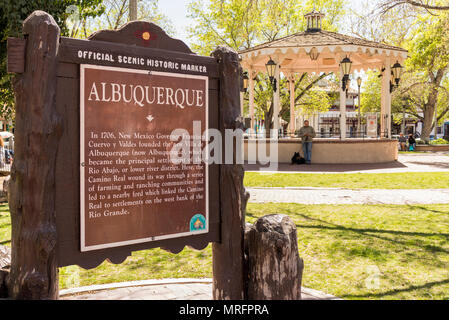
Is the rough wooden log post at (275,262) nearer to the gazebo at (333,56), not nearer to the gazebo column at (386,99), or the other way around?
the gazebo at (333,56)

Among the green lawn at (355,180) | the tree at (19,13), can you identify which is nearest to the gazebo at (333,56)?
the green lawn at (355,180)

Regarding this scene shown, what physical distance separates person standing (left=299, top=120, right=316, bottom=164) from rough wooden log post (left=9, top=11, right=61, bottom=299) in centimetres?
1553

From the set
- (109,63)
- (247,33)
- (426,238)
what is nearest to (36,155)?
(109,63)

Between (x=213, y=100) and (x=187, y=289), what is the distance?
2000 mm

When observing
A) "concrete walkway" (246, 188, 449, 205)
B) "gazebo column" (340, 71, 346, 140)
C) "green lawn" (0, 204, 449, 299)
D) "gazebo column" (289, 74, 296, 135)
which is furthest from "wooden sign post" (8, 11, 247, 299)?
"gazebo column" (289, 74, 296, 135)

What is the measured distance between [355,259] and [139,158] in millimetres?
3543

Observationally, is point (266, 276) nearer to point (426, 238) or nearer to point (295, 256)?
point (295, 256)

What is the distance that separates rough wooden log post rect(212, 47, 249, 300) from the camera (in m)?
3.30

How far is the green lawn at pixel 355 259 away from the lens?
14.6 ft

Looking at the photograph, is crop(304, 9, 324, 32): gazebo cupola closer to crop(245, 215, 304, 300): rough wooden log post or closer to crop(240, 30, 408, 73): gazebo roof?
crop(240, 30, 408, 73): gazebo roof

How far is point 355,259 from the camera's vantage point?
17.4 feet

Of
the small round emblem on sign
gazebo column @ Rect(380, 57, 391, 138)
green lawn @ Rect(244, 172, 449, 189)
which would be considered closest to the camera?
the small round emblem on sign

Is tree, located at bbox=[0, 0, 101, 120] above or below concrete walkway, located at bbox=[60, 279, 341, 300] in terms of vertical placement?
above

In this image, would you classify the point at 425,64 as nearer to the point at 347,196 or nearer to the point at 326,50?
the point at 326,50
